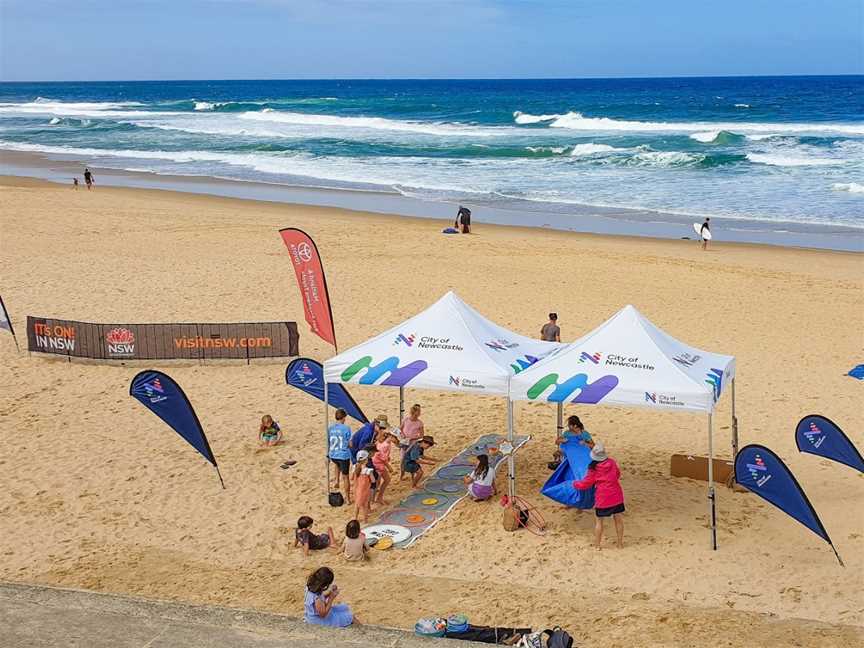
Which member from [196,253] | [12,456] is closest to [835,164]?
[196,253]

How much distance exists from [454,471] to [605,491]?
238 centimetres

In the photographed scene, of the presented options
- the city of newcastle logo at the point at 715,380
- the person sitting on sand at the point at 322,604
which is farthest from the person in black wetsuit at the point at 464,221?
the person sitting on sand at the point at 322,604

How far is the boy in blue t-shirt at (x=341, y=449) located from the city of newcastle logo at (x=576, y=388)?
2211mm

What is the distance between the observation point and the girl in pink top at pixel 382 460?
10.2 meters

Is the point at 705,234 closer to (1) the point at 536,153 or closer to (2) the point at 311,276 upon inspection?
(2) the point at 311,276

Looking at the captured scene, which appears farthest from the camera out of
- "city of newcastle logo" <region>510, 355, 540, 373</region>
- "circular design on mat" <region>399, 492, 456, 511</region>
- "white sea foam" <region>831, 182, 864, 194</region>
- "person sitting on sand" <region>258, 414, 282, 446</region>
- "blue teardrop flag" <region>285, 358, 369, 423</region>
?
"white sea foam" <region>831, 182, 864, 194</region>

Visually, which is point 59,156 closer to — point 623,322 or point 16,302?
point 16,302

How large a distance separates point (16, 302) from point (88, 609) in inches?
541

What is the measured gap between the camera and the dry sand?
847 cm

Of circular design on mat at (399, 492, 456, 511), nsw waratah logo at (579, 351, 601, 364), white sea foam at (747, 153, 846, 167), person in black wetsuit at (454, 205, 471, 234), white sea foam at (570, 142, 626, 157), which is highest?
white sea foam at (570, 142, 626, 157)

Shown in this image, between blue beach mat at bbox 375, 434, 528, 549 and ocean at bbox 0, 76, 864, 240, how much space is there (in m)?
18.7

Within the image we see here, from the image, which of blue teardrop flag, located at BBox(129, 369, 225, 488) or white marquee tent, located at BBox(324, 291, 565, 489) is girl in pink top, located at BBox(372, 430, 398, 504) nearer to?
white marquee tent, located at BBox(324, 291, 565, 489)

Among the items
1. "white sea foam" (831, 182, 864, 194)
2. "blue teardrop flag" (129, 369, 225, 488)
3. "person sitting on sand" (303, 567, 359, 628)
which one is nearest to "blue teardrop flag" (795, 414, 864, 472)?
"person sitting on sand" (303, 567, 359, 628)

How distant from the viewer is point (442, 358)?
10.2 m
